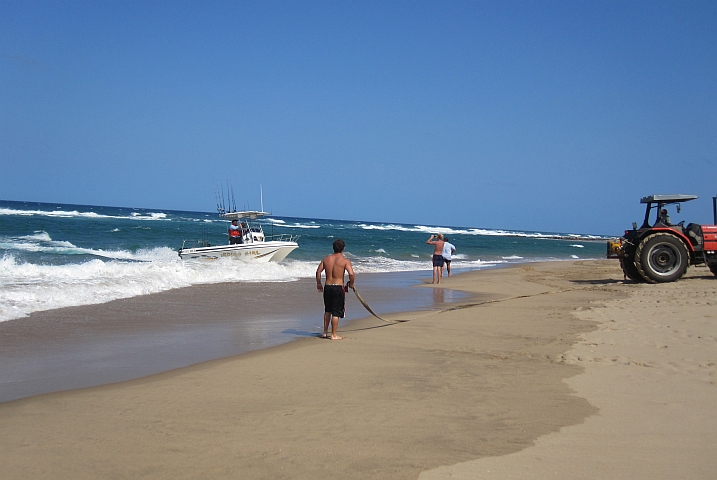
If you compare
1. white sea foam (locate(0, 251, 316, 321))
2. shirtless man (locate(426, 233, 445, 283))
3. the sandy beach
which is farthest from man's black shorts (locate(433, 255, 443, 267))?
the sandy beach

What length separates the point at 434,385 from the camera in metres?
5.46

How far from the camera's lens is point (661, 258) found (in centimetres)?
1416

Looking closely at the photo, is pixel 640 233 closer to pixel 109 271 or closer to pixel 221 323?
pixel 221 323

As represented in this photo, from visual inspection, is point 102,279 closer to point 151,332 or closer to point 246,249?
point 151,332

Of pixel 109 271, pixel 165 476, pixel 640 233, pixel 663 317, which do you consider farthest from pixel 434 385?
pixel 109 271

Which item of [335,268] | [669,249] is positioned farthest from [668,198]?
[335,268]

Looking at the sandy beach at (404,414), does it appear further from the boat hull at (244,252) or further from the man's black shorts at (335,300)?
the boat hull at (244,252)

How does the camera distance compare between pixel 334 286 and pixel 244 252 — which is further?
pixel 244 252

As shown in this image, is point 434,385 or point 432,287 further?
point 432,287

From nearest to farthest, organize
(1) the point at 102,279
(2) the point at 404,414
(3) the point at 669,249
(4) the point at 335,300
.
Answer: (2) the point at 404,414 → (4) the point at 335,300 → (3) the point at 669,249 → (1) the point at 102,279

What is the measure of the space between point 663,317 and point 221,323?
22.9 ft

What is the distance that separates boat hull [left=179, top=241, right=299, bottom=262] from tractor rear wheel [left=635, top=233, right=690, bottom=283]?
13.9 meters

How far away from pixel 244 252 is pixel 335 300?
15015 millimetres

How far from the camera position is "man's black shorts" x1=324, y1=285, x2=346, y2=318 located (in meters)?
8.38
